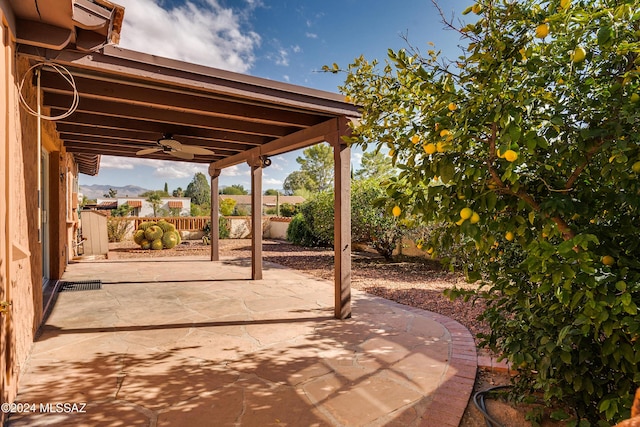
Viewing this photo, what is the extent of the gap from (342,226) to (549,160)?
2.96m

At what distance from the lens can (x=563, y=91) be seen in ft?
5.34

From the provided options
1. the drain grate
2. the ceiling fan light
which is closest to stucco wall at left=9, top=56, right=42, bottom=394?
the ceiling fan light

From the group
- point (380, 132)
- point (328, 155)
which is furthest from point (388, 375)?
point (328, 155)

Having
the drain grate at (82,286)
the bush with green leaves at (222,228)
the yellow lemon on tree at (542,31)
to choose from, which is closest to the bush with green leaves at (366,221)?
the drain grate at (82,286)

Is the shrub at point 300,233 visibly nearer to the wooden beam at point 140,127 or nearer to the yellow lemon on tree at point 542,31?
the wooden beam at point 140,127

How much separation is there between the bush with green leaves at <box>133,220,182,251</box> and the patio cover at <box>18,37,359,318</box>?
574cm

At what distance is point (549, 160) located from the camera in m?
1.69

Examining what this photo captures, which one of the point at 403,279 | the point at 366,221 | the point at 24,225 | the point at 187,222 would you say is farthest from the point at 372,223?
the point at 187,222

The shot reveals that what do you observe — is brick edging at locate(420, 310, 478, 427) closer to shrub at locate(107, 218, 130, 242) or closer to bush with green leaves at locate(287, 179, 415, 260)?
bush with green leaves at locate(287, 179, 415, 260)

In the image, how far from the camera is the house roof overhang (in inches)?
123

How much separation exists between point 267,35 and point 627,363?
9065 millimetres

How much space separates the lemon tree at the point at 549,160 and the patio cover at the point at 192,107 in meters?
2.26

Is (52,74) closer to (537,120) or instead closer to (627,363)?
(537,120)

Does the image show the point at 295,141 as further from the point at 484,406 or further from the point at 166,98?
the point at 484,406
